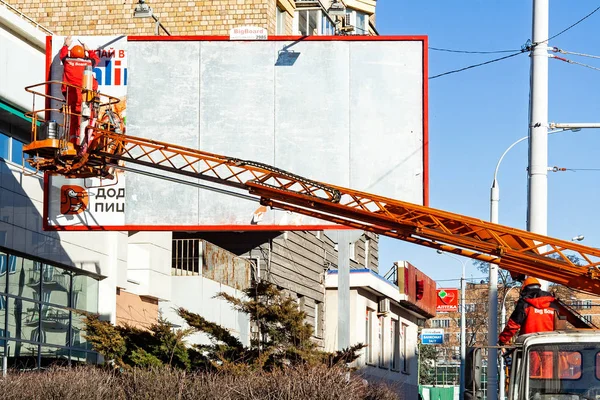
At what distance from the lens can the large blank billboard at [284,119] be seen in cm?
2367

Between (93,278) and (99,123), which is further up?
(99,123)

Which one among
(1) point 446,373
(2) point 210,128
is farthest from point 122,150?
(1) point 446,373

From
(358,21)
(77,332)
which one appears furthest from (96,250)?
(358,21)

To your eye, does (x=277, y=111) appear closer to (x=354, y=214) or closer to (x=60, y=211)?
(x=60, y=211)

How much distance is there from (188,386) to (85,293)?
12.1 metres

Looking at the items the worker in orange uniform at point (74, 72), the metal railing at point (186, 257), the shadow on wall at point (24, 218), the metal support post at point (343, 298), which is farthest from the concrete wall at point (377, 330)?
the worker in orange uniform at point (74, 72)

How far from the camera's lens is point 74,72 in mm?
22641

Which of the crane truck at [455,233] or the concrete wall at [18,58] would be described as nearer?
the crane truck at [455,233]

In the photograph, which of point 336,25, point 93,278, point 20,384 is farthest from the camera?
point 336,25

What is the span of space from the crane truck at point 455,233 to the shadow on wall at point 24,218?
6.38ft

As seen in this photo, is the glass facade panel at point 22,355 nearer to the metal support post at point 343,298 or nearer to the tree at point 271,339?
the tree at point 271,339

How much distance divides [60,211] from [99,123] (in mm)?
4708

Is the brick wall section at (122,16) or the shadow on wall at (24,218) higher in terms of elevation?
the brick wall section at (122,16)

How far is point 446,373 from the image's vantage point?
9688 cm
